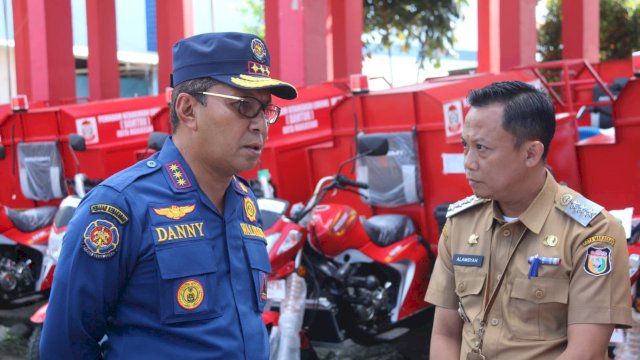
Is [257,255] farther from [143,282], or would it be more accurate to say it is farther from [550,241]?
[550,241]

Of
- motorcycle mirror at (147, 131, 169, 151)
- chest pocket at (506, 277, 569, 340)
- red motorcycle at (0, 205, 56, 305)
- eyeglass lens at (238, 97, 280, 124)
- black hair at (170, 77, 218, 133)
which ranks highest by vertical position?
black hair at (170, 77, 218, 133)

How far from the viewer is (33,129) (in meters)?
8.16

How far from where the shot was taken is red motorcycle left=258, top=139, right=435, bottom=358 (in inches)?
186

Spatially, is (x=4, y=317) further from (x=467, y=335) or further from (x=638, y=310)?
(x=467, y=335)

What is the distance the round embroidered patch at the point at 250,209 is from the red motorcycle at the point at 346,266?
239cm

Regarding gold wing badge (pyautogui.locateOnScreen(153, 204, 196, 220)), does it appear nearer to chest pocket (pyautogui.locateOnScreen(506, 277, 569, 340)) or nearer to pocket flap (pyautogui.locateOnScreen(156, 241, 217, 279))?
pocket flap (pyautogui.locateOnScreen(156, 241, 217, 279))

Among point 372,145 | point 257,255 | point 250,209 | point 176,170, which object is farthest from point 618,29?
point 176,170

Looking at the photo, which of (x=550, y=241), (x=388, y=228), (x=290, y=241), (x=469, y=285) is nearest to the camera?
(x=550, y=241)

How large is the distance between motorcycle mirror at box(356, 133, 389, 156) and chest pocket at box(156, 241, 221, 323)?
2.94 metres

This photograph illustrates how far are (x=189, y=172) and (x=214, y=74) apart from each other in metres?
0.24

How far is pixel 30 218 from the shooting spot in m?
6.78

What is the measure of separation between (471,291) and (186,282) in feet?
2.63

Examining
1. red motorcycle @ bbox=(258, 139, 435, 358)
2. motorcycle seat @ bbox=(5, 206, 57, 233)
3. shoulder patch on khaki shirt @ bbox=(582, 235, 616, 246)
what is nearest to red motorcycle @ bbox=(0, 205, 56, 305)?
motorcycle seat @ bbox=(5, 206, 57, 233)

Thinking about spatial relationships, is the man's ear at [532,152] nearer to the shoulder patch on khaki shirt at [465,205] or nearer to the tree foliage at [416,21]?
the shoulder patch on khaki shirt at [465,205]
